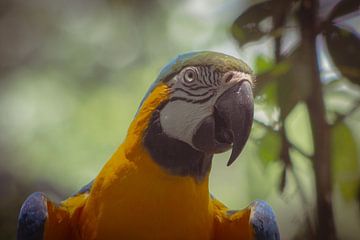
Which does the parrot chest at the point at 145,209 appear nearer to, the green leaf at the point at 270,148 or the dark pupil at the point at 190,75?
the dark pupil at the point at 190,75

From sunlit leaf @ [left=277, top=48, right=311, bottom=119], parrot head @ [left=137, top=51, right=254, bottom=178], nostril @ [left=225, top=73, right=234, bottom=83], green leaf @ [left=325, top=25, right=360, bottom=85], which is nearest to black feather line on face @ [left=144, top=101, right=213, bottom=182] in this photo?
parrot head @ [left=137, top=51, right=254, bottom=178]

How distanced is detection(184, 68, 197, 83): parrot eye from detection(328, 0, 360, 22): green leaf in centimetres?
48

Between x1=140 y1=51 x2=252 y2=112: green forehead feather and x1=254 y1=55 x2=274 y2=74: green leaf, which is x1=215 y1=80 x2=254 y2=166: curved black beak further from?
x1=254 y1=55 x2=274 y2=74: green leaf

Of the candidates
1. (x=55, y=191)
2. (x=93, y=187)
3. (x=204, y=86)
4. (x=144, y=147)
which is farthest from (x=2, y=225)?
(x=204, y=86)

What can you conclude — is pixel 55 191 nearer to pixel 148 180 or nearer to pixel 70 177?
pixel 70 177

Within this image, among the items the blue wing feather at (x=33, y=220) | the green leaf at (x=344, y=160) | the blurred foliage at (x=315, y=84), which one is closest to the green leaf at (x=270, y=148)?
the blurred foliage at (x=315, y=84)

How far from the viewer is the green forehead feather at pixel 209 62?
0.77 metres

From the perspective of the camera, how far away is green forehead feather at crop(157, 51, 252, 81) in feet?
2.51

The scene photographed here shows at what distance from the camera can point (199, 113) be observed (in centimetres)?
77

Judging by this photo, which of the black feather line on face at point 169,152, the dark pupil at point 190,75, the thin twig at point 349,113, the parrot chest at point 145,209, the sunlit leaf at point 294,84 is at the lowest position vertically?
the parrot chest at point 145,209

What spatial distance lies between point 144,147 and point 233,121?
0.52 feet

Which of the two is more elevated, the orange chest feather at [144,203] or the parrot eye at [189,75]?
the parrot eye at [189,75]

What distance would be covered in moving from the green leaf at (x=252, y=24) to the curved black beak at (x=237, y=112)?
0.40m

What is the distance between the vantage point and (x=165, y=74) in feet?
2.69
